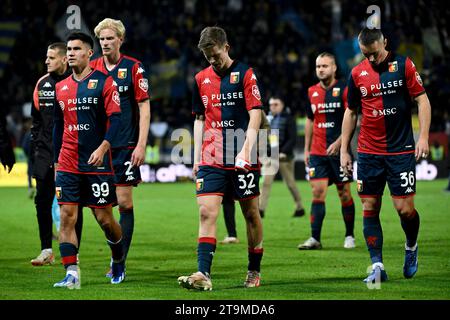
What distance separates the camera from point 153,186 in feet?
92.9

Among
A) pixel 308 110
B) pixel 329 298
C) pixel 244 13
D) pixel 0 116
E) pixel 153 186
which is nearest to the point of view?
pixel 329 298

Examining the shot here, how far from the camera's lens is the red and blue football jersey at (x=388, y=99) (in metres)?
9.32

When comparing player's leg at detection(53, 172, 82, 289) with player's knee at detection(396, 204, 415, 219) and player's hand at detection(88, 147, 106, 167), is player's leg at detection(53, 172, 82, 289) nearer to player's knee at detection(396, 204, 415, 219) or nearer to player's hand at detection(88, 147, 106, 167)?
player's hand at detection(88, 147, 106, 167)

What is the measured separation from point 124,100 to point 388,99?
270 cm

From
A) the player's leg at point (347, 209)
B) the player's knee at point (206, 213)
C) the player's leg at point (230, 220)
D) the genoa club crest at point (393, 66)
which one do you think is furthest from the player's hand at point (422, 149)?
the player's leg at point (230, 220)

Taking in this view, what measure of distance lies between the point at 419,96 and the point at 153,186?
63.8ft

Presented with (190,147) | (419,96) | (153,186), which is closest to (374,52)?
(419,96)

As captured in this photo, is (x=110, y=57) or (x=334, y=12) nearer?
(x=110, y=57)

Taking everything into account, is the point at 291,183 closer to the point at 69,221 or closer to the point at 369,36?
the point at 369,36

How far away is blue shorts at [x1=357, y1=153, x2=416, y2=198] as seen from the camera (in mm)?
9375

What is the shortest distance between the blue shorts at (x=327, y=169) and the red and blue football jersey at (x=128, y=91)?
3.74 meters

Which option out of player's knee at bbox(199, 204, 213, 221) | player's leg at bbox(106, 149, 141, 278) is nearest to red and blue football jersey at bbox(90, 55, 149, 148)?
player's leg at bbox(106, 149, 141, 278)

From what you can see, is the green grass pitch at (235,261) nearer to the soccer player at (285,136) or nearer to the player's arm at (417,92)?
the soccer player at (285,136)
